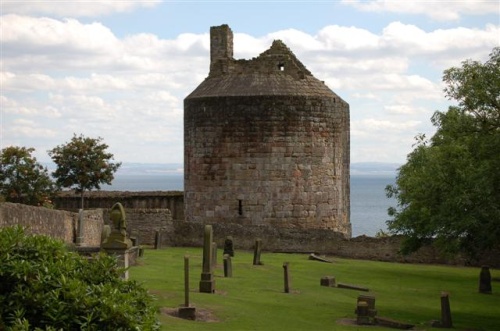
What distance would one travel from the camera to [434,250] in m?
37.5

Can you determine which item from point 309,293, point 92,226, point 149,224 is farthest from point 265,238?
point 309,293

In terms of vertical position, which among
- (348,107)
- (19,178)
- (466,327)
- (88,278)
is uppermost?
(348,107)

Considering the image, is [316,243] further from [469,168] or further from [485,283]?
[469,168]

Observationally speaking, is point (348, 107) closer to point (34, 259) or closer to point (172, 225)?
point (172, 225)

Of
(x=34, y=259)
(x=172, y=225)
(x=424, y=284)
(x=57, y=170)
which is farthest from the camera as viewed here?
(x=57, y=170)

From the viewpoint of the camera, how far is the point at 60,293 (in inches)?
442

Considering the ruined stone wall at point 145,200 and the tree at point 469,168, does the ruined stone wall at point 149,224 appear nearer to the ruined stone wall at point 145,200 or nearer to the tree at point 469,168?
the ruined stone wall at point 145,200

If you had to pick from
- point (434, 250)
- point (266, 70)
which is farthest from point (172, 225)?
point (434, 250)

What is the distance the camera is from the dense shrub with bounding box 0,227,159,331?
36.2ft

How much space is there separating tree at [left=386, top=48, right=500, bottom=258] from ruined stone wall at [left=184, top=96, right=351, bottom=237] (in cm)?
1613

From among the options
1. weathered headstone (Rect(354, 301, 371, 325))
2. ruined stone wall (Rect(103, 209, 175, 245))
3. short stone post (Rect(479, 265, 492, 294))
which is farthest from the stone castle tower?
weathered headstone (Rect(354, 301, 371, 325))

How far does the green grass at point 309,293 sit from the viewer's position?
833 inches

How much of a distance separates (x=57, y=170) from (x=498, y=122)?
121 ft

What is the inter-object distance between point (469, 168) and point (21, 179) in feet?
103
